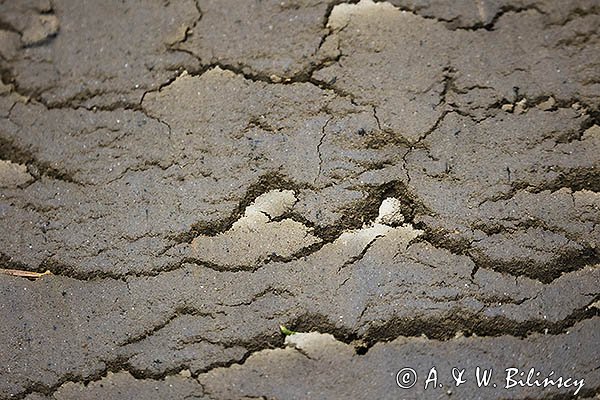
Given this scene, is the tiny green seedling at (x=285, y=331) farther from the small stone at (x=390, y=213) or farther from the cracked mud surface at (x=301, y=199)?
the small stone at (x=390, y=213)

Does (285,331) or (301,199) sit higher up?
(301,199)

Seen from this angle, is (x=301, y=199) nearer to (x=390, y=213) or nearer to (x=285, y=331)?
(x=390, y=213)

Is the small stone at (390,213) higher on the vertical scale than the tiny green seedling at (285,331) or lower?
higher

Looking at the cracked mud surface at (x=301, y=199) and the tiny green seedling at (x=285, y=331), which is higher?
the cracked mud surface at (x=301, y=199)

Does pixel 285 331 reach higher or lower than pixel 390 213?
lower

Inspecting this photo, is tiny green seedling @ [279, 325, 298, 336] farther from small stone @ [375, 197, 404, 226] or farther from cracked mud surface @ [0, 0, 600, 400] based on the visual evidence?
small stone @ [375, 197, 404, 226]

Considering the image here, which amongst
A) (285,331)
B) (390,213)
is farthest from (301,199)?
(285,331)

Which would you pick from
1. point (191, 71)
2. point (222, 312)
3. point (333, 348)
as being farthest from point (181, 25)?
point (333, 348)

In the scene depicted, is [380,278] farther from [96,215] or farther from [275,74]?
[96,215]

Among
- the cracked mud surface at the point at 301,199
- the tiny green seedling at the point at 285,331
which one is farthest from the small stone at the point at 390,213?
the tiny green seedling at the point at 285,331
